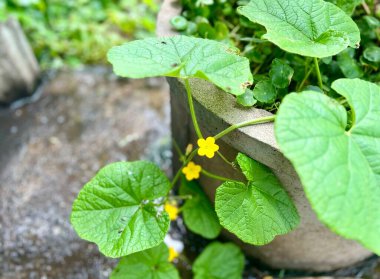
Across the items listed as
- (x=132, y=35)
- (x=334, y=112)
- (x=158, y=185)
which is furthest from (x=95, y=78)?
(x=334, y=112)

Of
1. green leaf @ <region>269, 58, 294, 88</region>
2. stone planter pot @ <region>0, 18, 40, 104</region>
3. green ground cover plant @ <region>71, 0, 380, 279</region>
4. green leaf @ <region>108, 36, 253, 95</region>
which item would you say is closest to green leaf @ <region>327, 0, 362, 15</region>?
green ground cover plant @ <region>71, 0, 380, 279</region>

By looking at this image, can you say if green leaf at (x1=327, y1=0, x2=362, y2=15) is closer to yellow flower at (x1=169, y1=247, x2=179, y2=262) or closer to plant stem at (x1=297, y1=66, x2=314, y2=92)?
plant stem at (x1=297, y1=66, x2=314, y2=92)

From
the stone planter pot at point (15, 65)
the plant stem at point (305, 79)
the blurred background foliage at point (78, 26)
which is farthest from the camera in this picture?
the blurred background foliage at point (78, 26)

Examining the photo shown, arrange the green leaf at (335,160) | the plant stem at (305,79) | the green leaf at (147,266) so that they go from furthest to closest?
the green leaf at (147,266), the plant stem at (305,79), the green leaf at (335,160)

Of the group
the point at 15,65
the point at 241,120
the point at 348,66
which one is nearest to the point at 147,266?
the point at 241,120

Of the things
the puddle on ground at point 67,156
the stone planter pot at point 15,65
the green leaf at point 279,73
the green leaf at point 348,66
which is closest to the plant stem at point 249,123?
the green leaf at point 279,73

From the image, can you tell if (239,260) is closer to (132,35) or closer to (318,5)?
(318,5)

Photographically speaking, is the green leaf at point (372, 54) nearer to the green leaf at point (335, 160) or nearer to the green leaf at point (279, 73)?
the green leaf at point (279, 73)
